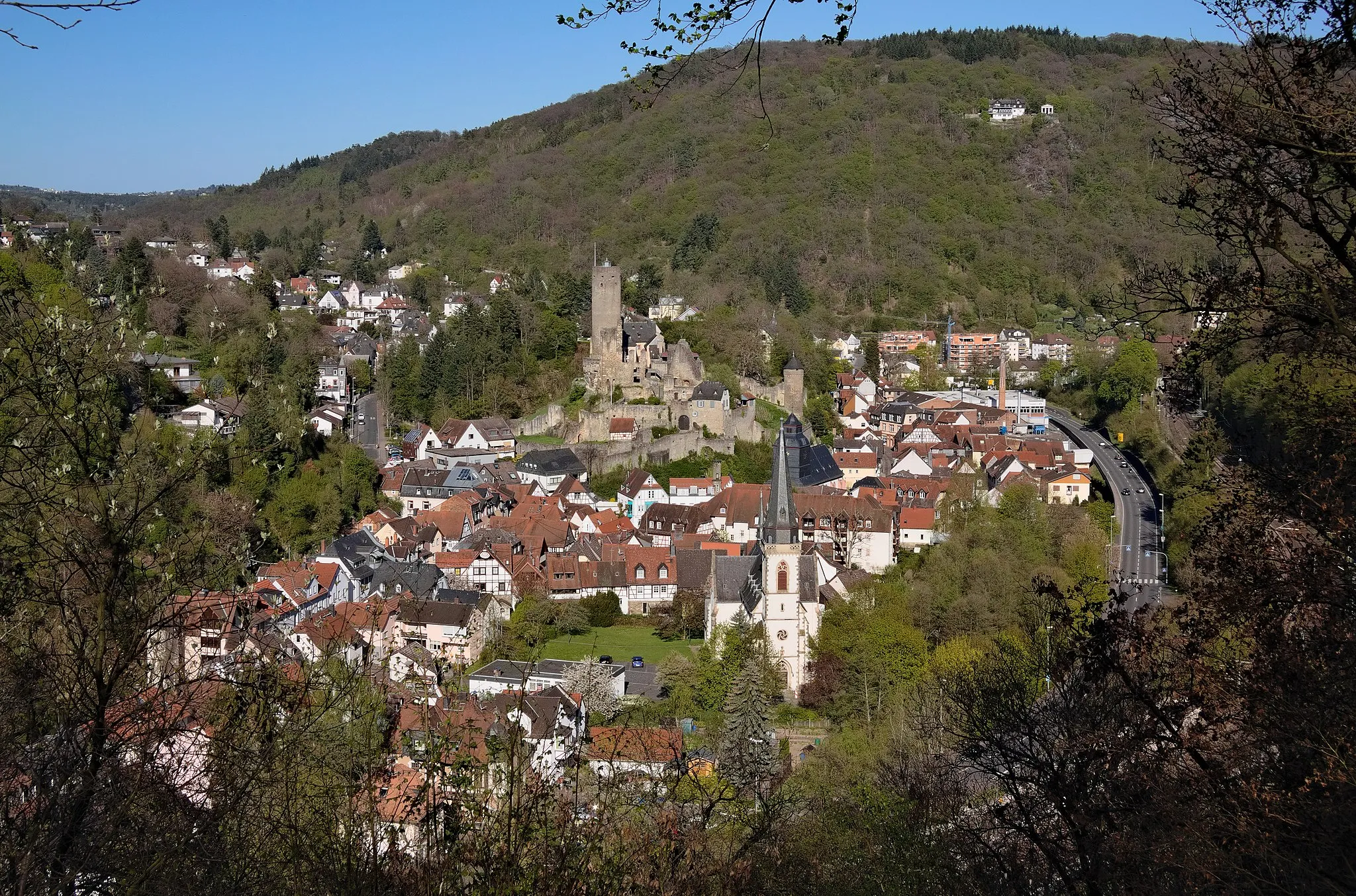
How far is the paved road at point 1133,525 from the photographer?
22766 millimetres

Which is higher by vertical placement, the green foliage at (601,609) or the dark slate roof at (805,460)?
the dark slate roof at (805,460)

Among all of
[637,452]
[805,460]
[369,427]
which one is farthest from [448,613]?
[369,427]

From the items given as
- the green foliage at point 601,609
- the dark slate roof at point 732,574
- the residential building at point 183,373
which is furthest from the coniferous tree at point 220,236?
the dark slate roof at point 732,574

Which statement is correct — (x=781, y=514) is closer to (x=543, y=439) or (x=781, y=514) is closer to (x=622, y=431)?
(x=622, y=431)

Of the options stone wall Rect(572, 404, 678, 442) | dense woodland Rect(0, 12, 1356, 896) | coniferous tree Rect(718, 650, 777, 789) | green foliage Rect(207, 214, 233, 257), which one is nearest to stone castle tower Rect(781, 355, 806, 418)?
stone wall Rect(572, 404, 678, 442)

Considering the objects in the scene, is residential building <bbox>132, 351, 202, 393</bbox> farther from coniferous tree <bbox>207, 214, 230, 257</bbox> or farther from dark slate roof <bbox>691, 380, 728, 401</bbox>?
coniferous tree <bbox>207, 214, 230, 257</bbox>

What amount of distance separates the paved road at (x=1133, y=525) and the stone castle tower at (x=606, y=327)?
15076mm

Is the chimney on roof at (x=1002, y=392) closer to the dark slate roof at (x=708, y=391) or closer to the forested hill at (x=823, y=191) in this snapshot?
the forested hill at (x=823, y=191)

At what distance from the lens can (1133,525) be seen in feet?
94.8

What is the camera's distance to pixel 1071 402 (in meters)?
48.8

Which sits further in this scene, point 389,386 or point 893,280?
point 893,280

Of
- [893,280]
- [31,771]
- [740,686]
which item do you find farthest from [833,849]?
[893,280]

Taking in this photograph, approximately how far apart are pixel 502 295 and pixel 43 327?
3620cm

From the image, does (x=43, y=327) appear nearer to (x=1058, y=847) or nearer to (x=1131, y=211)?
(x=1058, y=847)
